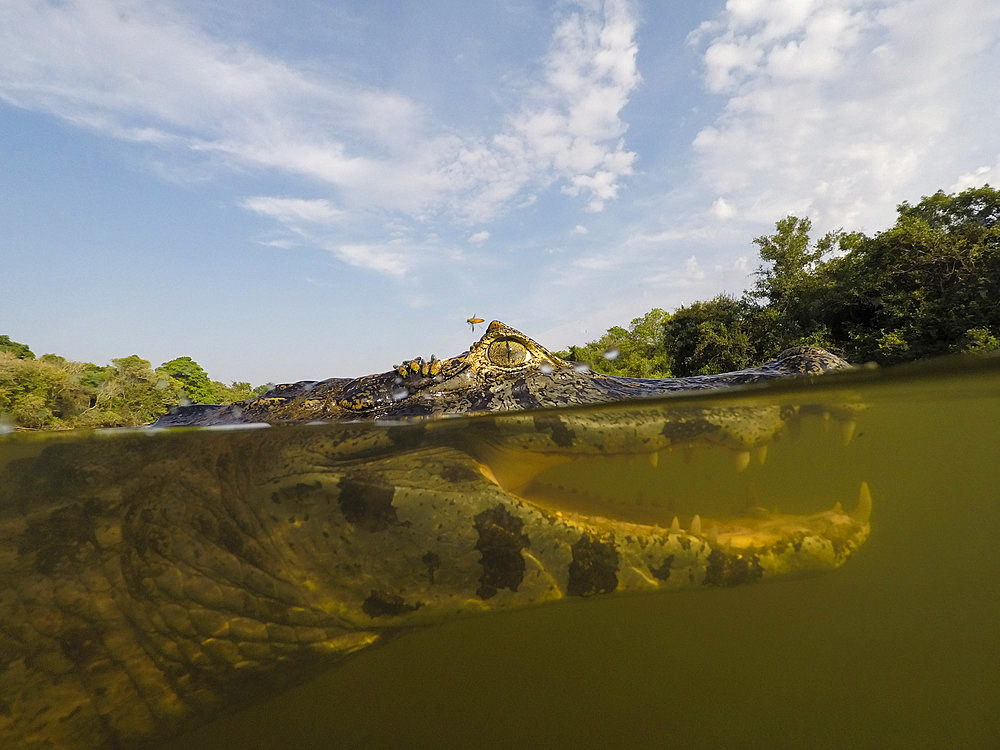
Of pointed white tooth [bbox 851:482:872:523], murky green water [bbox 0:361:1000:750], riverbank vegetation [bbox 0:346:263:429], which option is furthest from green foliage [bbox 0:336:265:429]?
pointed white tooth [bbox 851:482:872:523]

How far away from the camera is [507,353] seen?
4496mm

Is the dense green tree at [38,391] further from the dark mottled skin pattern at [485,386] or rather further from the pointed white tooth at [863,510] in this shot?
the pointed white tooth at [863,510]

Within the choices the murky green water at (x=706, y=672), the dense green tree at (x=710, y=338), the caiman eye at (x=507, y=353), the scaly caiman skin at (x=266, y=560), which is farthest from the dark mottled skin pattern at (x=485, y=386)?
the dense green tree at (x=710, y=338)

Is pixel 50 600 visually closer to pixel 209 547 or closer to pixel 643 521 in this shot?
pixel 209 547

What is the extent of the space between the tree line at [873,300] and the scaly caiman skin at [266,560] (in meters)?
7.59

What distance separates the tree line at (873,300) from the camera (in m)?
14.2

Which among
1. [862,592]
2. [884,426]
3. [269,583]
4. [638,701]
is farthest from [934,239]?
[269,583]

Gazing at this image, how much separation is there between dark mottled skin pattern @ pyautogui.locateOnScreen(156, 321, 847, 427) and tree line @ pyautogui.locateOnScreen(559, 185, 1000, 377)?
577 centimetres

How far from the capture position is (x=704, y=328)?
69.0 feet

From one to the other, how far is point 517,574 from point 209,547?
1.81 m

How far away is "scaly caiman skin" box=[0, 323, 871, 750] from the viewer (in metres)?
A: 2.45

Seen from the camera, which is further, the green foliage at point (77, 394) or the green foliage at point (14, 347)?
the green foliage at point (14, 347)

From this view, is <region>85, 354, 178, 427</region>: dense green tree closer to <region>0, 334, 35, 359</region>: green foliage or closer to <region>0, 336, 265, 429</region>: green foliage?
<region>0, 336, 265, 429</region>: green foliage

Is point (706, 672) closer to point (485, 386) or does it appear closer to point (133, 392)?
point (485, 386)
